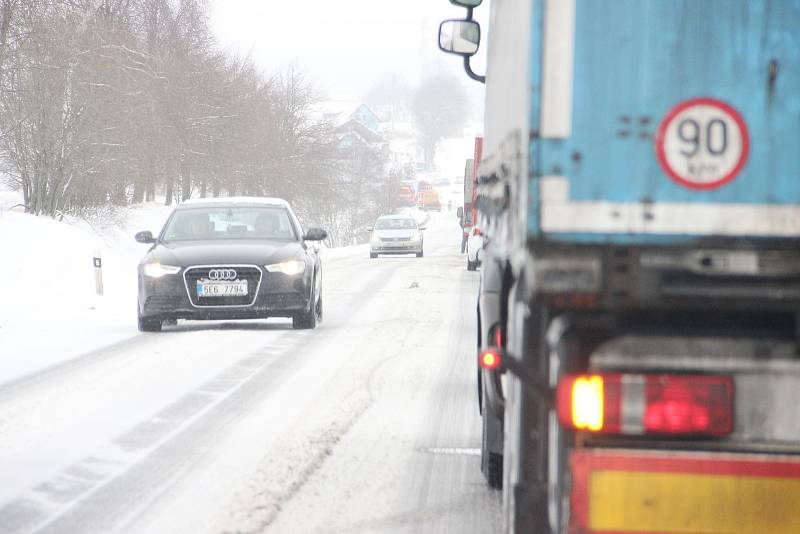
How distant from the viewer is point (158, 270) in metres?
14.6

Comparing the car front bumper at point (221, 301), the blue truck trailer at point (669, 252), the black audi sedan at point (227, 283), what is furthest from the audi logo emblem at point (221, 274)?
the blue truck trailer at point (669, 252)

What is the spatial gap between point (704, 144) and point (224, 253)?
11.5m

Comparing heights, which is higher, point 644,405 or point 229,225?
point 644,405

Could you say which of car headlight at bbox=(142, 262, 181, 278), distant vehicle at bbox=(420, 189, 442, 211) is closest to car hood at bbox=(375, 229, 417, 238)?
car headlight at bbox=(142, 262, 181, 278)

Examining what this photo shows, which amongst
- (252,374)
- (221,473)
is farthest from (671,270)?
(252,374)

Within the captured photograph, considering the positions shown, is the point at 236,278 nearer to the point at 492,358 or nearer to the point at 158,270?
the point at 158,270

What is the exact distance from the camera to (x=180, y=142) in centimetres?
5625

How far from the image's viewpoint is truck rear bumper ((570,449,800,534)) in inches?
145

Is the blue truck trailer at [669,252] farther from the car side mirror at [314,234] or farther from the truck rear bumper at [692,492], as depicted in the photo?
the car side mirror at [314,234]

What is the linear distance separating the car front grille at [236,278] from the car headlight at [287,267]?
151mm

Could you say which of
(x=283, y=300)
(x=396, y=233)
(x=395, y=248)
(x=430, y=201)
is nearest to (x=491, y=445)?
(x=283, y=300)

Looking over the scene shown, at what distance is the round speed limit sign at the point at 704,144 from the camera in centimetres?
369

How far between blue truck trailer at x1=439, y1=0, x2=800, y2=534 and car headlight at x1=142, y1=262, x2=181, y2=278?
36.4 feet

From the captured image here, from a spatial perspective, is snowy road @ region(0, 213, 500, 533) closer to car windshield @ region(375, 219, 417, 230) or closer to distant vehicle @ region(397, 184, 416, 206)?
car windshield @ region(375, 219, 417, 230)
